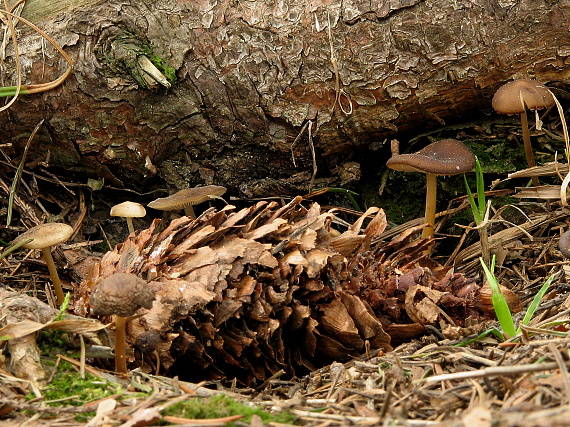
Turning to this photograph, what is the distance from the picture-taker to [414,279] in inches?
92.2

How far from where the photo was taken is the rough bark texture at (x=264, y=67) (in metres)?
3.07

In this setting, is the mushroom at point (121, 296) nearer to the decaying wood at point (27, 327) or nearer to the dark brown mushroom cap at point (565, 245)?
the decaying wood at point (27, 327)

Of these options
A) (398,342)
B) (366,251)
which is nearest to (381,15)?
(366,251)

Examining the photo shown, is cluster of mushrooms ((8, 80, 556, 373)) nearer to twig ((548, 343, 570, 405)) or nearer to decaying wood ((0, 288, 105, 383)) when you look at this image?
decaying wood ((0, 288, 105, 383))

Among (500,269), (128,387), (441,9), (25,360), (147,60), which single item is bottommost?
(500,269)

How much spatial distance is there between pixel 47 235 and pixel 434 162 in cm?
167

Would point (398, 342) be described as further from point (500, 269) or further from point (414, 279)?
point (500, 269)

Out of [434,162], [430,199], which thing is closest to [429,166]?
[434,162]

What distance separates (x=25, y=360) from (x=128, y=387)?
291 mm

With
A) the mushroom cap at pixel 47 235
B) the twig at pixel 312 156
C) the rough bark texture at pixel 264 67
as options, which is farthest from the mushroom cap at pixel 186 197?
the mushroom cap at pixel 47 235

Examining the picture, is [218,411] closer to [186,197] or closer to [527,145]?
[186,197]

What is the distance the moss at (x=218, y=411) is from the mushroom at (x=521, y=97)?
2.03 m

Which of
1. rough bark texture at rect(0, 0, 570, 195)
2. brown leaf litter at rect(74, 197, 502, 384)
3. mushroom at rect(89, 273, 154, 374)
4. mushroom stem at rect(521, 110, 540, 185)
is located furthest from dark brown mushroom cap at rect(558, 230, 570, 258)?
mushroom at rect(89, 273, 154, 374)

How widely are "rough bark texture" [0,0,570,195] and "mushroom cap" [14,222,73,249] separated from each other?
673mm
